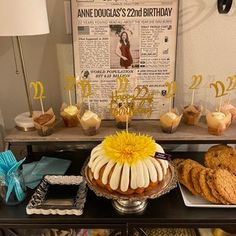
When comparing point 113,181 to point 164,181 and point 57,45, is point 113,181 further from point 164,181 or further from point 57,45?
point 57,45

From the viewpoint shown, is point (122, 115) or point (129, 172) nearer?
point (129, 172)

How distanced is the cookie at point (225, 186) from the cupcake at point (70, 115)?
0.57 metres

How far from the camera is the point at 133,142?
816 millimetres

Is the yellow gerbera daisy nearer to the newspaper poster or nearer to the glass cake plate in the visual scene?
the glass cake plate

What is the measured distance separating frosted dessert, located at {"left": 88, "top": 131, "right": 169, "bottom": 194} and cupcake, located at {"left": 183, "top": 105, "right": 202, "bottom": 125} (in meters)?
0.31

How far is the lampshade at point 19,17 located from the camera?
831mm

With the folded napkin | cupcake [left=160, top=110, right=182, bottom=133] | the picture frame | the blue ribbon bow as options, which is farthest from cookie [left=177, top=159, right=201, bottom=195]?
the blue ribbon bow

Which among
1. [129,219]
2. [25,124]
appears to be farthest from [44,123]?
[129,219]

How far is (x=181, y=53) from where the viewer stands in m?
1.11

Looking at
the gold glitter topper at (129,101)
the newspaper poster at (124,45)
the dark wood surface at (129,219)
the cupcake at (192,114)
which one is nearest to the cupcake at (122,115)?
the gold glitter topper at (129,101)

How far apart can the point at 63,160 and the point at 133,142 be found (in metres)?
0.47

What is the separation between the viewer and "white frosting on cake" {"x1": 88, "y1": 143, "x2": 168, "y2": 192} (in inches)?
31.0

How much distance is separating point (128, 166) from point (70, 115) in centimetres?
38

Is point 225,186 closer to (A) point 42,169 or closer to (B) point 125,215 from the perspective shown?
(B) point 125,215
